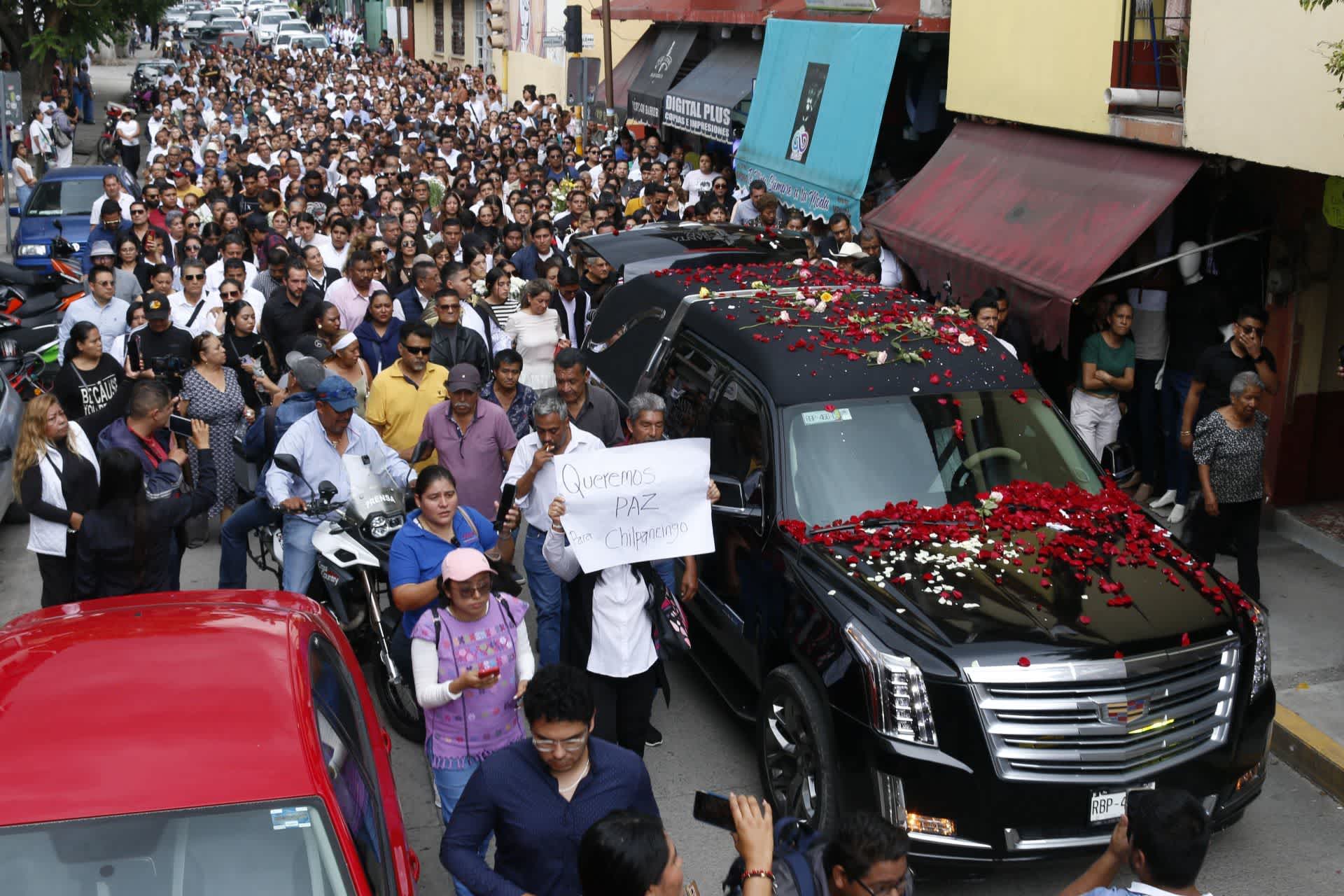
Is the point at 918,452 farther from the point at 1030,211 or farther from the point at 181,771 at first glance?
the point at 1030,211

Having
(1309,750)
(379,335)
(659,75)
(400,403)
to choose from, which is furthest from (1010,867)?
(659,75)

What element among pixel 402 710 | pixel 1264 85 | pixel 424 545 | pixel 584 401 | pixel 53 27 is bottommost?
pixel 402 710

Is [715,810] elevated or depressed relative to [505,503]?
elevated

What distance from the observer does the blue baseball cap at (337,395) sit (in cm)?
768

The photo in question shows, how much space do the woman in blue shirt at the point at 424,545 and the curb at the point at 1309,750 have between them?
4164mm

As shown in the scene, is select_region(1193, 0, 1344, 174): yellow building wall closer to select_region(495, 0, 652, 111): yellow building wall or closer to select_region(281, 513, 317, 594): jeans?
select_region(281, 513, 317, 594): jeans

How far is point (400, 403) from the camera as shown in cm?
899

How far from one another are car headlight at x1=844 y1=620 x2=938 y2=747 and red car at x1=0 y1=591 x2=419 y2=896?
1.90 metres

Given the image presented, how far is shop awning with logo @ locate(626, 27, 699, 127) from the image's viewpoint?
25266 millimetres

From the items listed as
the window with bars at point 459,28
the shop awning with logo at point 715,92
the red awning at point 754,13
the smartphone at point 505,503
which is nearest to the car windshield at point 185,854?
the smartphone at point 505,503

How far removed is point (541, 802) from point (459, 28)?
5658 centimetres

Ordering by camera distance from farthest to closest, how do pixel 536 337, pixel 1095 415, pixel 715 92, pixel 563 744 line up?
pixel 715 92 < pixel 536 337 < pixel 1095 415 < pixel 563 744

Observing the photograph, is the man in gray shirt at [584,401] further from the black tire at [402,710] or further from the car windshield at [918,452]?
the black tire at [402,710]

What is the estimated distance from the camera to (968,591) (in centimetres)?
605
